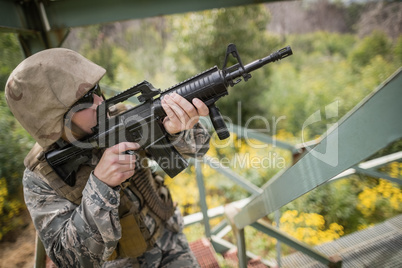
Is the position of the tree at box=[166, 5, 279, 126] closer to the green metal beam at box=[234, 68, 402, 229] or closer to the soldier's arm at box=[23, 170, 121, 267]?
the soldier's arm at box=[23, 170, 121, 267]

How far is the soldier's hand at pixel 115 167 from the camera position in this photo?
139cm

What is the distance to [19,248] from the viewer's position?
2.76 m

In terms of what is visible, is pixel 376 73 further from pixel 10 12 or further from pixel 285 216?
pixel 10 12

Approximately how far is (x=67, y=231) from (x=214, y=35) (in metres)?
7.67

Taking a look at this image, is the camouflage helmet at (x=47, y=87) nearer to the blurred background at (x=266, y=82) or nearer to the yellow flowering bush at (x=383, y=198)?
the blurred background at (x=266, y=82)

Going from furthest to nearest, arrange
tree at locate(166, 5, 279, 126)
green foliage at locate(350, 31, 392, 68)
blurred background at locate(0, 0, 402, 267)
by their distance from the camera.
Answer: green foliage at locate(350, 31, 392, 68), tree at locate(166, 5, 279, 126), blurred background at locate(0, 0, 402, 267)

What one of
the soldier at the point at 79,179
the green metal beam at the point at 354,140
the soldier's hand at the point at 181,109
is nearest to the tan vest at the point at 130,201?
the soldier at the point at 79,179

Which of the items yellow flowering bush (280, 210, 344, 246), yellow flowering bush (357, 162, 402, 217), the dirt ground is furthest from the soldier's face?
yellow flowering bush (357, 162, 402, 217)

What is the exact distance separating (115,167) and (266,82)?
8.61 meters

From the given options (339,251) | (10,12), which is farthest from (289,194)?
(339,251)

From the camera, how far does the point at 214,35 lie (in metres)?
7.82

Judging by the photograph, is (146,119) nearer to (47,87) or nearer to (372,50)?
(47,87)

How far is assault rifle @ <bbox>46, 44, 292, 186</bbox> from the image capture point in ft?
4.94

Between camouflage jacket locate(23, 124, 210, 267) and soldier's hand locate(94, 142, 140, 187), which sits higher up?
soldier's hand locate(94, 142, 140, 187)
